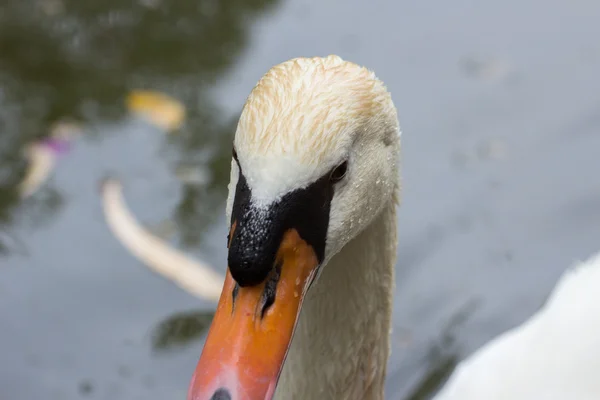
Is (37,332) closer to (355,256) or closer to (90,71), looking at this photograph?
(90,71)

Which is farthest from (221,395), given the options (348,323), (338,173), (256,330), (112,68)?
(112,68)

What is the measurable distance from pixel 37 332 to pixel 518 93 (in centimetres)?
204

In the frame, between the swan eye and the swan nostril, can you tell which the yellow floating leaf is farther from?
the swan nostril

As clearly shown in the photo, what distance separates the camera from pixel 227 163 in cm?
343

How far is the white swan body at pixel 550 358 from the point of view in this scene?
2.29 meters

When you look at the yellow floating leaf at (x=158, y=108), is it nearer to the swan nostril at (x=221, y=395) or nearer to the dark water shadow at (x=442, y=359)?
the dark water shadow at (x=442, y=359)

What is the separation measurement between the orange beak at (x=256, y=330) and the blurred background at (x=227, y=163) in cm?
137

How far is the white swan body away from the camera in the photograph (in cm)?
229

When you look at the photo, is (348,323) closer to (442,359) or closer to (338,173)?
(338,173)

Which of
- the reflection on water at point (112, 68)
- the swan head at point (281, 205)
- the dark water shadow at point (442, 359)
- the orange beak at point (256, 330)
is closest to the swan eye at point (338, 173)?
the swan head at point (281, 205)

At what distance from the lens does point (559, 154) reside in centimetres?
353

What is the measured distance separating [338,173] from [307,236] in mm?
113

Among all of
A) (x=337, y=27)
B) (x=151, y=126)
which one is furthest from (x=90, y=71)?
(x=337, y=27)

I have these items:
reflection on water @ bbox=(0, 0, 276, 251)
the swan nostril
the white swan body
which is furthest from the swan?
reflection on water @ bbox=(0, 0, 276, 251)
